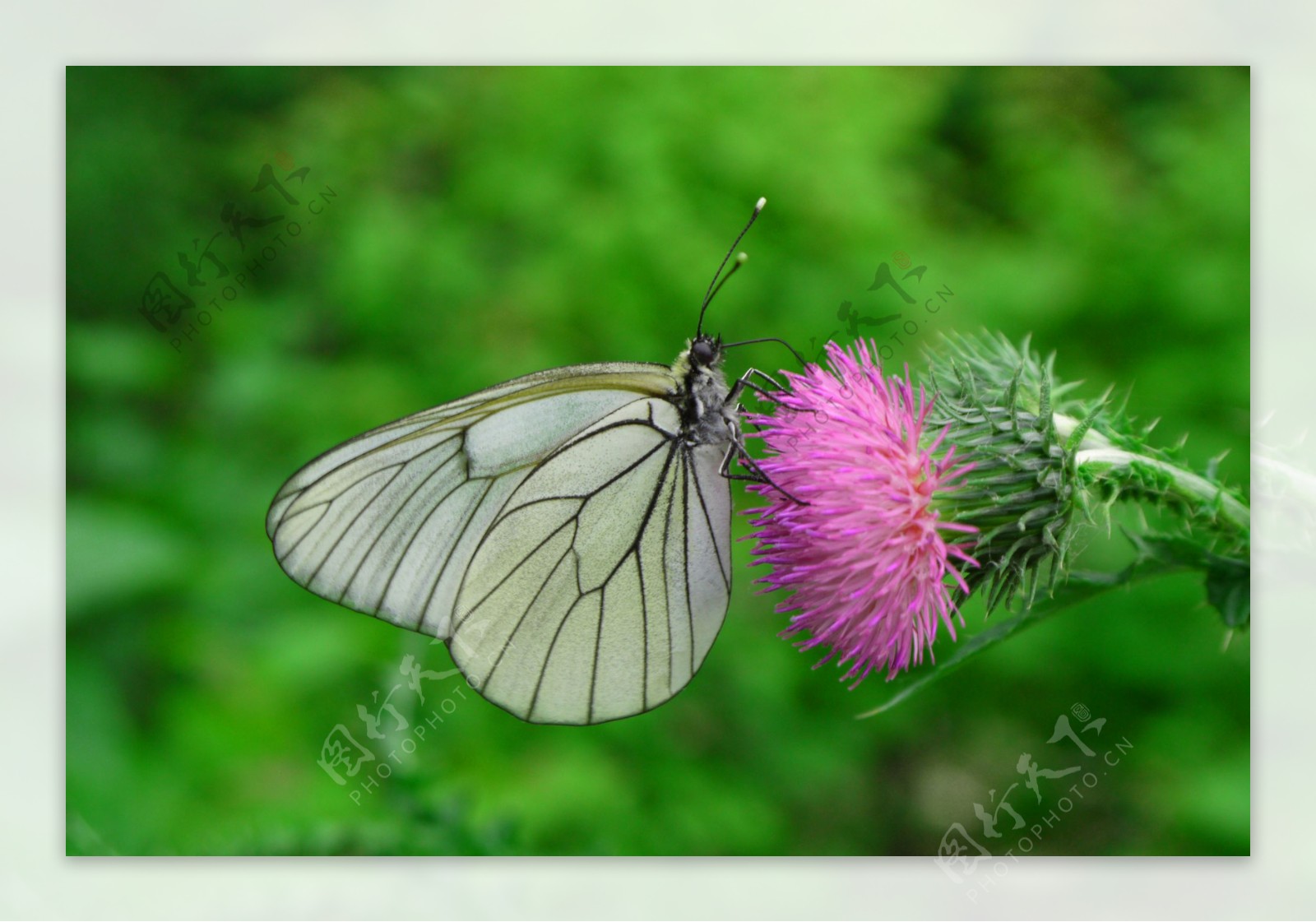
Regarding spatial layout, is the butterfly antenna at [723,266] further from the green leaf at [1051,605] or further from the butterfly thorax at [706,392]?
the green leaf at [1051,605]

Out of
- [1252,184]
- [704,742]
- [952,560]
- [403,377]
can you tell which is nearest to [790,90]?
[1252,184]

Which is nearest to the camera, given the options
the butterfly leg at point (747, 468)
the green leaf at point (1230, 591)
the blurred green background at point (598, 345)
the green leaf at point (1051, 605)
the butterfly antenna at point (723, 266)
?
the green leaf at point (1051, 605)

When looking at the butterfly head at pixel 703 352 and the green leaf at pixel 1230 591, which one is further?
the butterfly head at pixel 703 352

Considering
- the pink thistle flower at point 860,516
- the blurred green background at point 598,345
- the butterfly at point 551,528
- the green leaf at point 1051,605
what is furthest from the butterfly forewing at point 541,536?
the blurred green background at point 598,345

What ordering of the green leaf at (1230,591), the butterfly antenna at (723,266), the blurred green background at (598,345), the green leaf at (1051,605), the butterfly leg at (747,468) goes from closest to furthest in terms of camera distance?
the green leaf at (1051,605), the green leaf at (1230,591), the butterfly leg at (747,468), the butterfly antenna at (723,266), the blurred green background at (598,345)

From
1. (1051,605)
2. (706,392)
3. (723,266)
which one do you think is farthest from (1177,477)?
(723,266)

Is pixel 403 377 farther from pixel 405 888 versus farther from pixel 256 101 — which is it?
pixel 405 888

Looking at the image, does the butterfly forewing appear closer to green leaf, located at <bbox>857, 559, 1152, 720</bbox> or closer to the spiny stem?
green leaf, located at <bbox>857, 559, 1152, 720</bbox>

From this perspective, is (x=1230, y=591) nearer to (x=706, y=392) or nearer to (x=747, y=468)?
(x=747, y=468)
